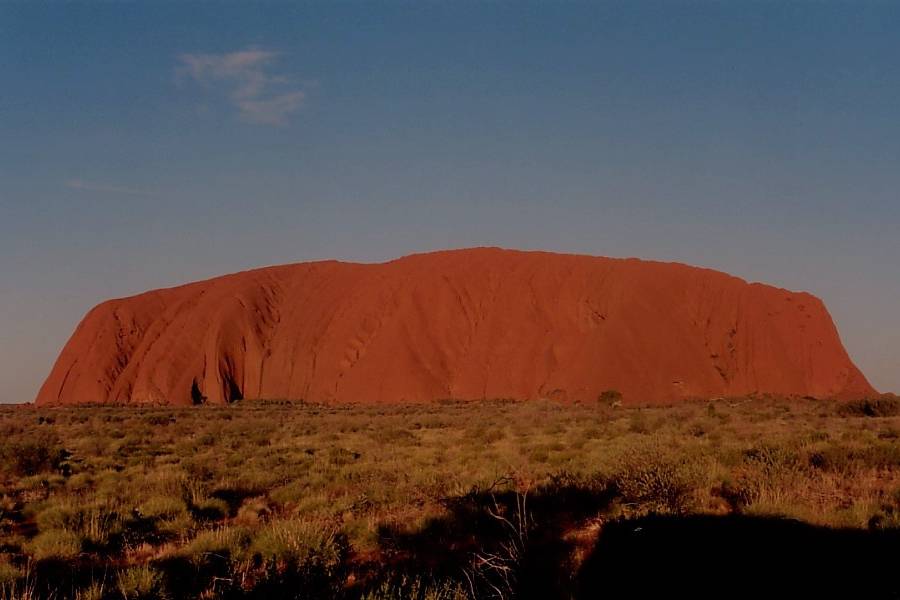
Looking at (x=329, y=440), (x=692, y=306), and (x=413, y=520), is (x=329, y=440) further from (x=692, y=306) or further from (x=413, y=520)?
(x=692, y=306)

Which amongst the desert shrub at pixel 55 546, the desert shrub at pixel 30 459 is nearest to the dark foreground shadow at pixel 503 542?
the desert shrub at pixel 55 546

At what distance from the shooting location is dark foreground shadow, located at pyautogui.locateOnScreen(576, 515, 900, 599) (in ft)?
14.4

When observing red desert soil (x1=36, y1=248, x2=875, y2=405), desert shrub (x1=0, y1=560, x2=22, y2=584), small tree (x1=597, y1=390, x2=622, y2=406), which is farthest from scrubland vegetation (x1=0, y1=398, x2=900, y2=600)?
red desert soil (x1=36, y1=248, x2=875, y2=405)

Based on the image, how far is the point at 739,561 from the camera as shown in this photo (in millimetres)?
4793

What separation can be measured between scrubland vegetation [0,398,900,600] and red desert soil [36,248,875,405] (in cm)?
3498

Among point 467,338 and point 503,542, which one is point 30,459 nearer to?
point 503,542

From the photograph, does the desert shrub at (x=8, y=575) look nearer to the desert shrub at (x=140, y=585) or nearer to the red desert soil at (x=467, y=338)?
the desert shrub at (x=140, y=585)

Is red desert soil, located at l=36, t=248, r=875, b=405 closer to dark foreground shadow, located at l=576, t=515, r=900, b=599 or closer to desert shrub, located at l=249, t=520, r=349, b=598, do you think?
dark foreground shadow, located at l=576, t=515, r=900, b=599

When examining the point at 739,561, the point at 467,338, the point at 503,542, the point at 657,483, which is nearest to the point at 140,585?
the point at 503,542

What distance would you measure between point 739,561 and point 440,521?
3.66m

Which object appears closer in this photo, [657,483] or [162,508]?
[657,483]

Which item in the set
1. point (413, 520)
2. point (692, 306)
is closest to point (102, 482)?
point (413, 520)

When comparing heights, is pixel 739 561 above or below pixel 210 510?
above

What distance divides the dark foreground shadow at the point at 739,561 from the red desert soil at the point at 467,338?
1567 inches
